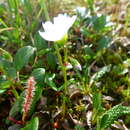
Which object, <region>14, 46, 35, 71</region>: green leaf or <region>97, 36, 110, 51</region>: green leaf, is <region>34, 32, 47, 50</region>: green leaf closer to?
<region>14, 46, 35, 71</region>: green leaf

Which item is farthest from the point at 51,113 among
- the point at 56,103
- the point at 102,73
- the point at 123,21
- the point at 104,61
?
the point at 123,21

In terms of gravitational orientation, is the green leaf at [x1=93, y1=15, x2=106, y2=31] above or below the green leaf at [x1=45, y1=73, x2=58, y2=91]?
above

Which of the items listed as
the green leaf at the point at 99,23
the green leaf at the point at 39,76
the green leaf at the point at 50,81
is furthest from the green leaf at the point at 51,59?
the green leaf at the point at 99,23

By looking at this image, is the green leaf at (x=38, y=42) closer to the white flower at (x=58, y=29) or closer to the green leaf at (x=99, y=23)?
the white flower at (x=58, y=29)

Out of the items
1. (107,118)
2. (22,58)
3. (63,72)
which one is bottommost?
(107,118)

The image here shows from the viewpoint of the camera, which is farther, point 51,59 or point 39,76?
point 51,59

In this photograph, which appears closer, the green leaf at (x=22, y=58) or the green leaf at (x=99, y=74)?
the green leaf at (x=22, y=58)

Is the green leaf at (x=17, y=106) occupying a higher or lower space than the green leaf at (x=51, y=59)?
lower

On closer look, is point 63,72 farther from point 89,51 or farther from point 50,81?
point 89,51

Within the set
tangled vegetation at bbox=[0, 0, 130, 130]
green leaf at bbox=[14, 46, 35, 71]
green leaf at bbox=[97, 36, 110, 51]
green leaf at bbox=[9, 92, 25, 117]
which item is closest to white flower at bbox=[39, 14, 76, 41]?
tangled vegetation at bbox=[0, 0, 130, 130]

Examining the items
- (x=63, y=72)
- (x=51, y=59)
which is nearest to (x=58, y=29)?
(x=63, y=72)

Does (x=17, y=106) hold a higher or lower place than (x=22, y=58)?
lower

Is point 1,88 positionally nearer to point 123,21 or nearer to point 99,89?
point 99,89
